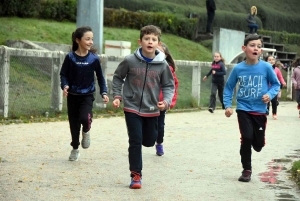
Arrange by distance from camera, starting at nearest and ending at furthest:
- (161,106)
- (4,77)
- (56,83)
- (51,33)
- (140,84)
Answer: (161,106), (140,84), (4,77), (56,83), (51,33)

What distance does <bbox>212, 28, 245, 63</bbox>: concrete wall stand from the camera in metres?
26.2

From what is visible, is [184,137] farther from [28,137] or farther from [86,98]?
[86,98]

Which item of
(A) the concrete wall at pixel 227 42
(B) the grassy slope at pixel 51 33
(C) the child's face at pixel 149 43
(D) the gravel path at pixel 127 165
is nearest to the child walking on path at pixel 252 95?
(D) the gravel path at pixel 127 165

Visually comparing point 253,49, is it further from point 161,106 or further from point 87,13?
point 87,13

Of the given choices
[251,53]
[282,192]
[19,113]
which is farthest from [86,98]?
[19,113]

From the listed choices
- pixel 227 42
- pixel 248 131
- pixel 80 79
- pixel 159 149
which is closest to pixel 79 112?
pixel 80 79

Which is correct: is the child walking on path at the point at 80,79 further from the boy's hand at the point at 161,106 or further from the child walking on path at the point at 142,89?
the boy's hand at the point at 161,106

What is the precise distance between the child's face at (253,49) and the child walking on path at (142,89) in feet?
3.61

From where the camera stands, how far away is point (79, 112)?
33.0ft

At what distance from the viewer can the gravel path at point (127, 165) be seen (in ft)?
26.4

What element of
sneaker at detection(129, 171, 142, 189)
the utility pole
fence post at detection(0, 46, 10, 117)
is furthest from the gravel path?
the utility pole

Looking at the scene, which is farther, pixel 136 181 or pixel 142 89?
pixel 142 89

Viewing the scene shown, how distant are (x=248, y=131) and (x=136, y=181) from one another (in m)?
1.61

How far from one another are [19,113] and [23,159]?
5.14 meters
